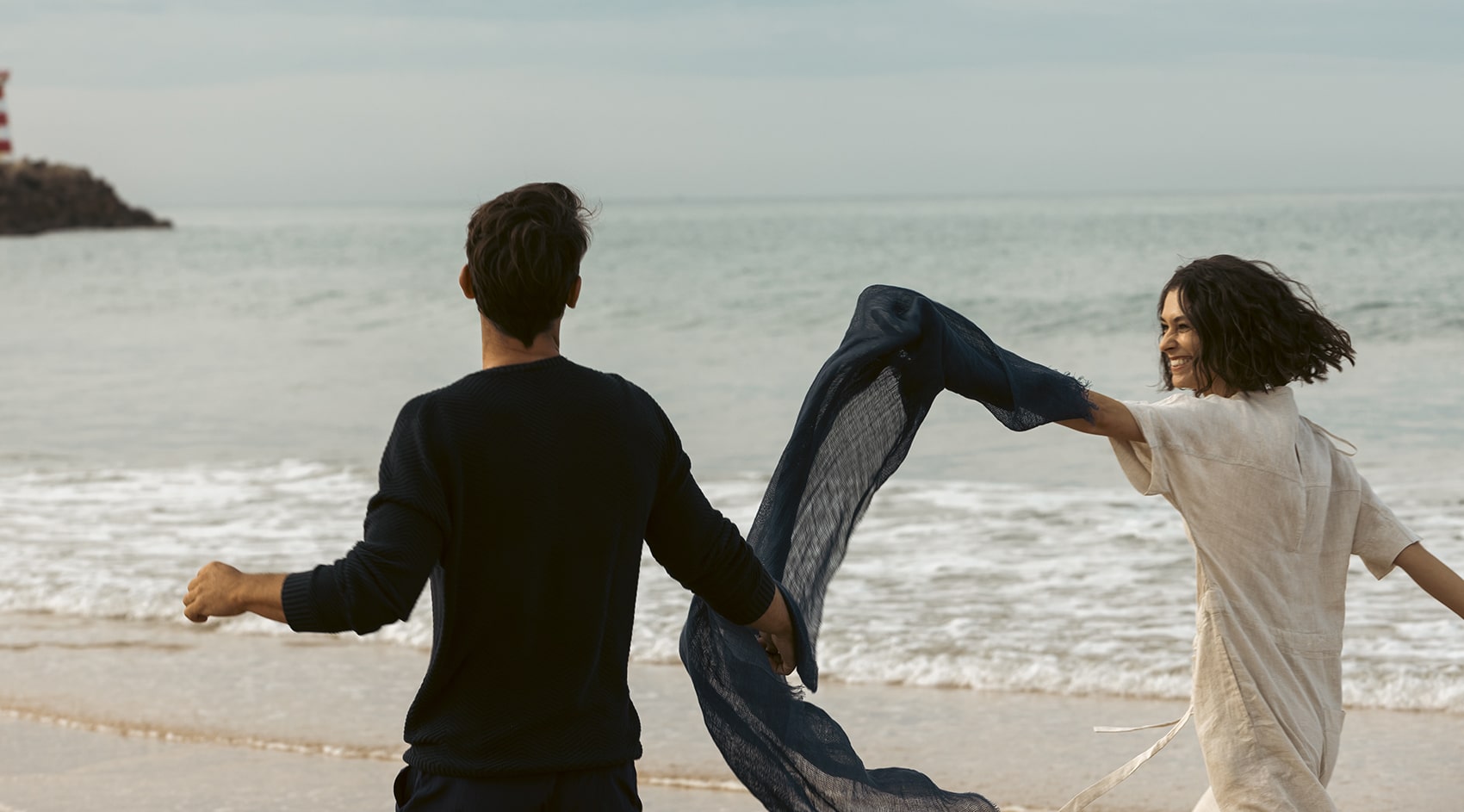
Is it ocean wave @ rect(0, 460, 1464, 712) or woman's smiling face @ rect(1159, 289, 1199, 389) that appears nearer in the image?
woman's smiling face @ rect(1159, 289, 1199, 389)

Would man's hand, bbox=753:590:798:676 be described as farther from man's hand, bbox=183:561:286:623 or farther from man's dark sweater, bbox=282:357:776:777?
man's hand, bbox=183:561:286:623

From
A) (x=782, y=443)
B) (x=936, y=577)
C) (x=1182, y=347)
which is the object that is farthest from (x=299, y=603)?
(x=782, y=443)

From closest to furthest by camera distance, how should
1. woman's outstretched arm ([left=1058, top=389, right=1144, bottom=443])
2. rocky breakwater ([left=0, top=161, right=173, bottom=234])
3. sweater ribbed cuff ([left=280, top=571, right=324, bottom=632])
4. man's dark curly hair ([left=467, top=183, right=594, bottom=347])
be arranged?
sweater ribbed cuff ([left=280, top=571, right=324, bottom=632]), man's dark curly hair ([left=467, top=183, right=594, bottom=347]), woman's outstretched arm ([left=1058, top=389, right=1144, bottom=443]), rocky breakwater ([left=0, top=161, right=173, bottom=234])

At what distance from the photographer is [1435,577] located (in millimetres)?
2783

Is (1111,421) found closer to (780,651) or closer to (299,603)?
(780,651)

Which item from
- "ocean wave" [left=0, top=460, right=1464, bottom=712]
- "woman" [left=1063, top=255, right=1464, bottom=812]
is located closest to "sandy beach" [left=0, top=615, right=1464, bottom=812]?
"ocean wave" [left=0, top=460, right=1464, bottom=712]

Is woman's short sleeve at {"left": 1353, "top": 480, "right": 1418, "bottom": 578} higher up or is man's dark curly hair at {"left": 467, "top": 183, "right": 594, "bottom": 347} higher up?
man's dark curly hair at {"left": 467, "top": 183, "right": 594, "bottom": 347}

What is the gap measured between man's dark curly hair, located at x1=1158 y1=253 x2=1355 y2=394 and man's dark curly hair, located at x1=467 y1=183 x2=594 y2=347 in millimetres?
1360

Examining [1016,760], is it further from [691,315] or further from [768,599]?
[691,315]

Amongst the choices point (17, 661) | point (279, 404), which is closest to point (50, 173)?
point (279, 404)

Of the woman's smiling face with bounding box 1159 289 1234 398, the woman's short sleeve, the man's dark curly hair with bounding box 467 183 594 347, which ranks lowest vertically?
the woman's short sleeve

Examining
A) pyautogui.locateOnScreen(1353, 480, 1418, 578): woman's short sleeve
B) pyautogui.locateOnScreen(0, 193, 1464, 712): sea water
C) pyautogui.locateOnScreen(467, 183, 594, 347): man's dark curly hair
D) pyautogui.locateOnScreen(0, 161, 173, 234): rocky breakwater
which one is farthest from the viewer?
pyautogui.locateOnScreen(0, 161, 173, 234): rocky breakwater

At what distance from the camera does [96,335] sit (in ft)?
84.6

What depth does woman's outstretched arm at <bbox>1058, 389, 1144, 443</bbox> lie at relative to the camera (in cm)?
270
